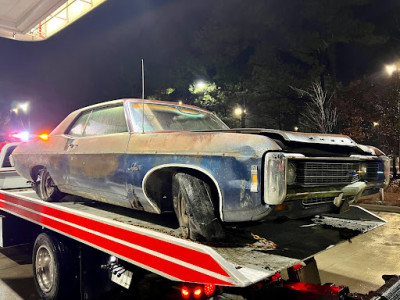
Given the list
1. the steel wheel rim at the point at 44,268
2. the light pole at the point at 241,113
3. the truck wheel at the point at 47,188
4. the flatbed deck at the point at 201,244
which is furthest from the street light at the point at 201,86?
the steel wheel rim at the point at 44,268

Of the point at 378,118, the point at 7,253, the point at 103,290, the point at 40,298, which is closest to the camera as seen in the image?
the point at 103,290

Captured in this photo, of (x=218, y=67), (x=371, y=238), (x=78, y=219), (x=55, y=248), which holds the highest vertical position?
(x=218, y=67)

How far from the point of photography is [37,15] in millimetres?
5207

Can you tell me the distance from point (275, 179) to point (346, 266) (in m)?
3.60

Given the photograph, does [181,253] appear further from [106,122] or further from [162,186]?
[106,122]

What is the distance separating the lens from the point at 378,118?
→ 1468 centimetres

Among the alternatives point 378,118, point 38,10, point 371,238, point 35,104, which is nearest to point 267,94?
point 378,118

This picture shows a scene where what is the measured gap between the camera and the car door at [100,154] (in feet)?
11.2

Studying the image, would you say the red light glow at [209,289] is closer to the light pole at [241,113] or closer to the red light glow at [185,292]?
the red light glow at [185,292]

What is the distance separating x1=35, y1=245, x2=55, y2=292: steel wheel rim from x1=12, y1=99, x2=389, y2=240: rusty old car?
0.79 m

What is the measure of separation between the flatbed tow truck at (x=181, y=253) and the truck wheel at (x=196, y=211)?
11 cm

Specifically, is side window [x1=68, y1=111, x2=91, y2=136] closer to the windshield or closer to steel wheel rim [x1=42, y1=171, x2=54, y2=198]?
steel wheel rim [x1=42, y1=171, x2=54, y2=198]

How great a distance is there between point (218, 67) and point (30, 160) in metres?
21.1

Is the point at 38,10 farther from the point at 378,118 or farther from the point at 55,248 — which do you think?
the point at 378,118
